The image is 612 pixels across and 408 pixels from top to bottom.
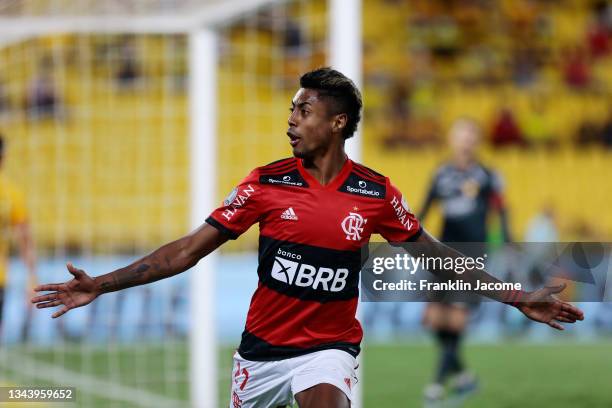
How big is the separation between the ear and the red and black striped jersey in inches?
6.4

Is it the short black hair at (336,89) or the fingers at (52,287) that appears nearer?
the fingers at (52,287)

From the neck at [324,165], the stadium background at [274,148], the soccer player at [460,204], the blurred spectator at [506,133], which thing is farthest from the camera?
the blurred spectator at [506,133]

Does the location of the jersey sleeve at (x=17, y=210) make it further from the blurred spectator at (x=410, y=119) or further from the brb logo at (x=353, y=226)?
the blurred spectator at (x=410, y=119)

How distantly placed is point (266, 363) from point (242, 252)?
9847 millimetres

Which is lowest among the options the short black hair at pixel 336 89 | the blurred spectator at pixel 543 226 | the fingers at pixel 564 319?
the blurred spectator at pixel 543 226

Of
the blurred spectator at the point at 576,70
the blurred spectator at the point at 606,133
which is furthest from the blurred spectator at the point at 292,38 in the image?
the blurred spectator at the point at 606,133

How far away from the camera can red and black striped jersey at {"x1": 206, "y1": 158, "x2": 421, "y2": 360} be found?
416 centimetres

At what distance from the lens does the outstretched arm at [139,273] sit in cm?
389

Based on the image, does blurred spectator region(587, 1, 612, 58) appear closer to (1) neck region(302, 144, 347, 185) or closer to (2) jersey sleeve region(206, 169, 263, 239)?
(1) neck region(302, 144, 347, 185)

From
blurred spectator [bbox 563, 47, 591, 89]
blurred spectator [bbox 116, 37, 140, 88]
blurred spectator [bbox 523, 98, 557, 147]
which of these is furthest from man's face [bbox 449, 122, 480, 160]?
blurred spectator [bbox 563, 47, 591, 89]

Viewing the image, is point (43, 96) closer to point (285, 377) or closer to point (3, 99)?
point (3, 99)

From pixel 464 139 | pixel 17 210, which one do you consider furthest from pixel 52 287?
pixel 464 139

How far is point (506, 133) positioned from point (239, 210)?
14.0 meters

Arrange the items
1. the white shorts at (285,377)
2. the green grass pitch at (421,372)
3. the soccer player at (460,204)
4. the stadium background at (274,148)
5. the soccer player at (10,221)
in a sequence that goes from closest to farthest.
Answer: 1. the white shorts at (285,377)
2. the soccer player at (10,221)
3. the soccer player at (460,204)
4. the green grass pitch at (421,372)
5. the stadium background at (274,148)
